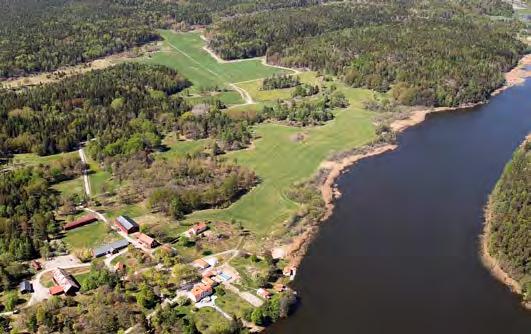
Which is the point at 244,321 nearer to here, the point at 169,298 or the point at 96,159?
the point at 169,298

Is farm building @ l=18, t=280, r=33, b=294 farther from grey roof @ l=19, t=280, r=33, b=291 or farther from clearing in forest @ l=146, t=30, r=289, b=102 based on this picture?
clearing in forest @ l=146, t=30, r=289, b=102

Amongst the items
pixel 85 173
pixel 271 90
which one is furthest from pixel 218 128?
pixel 271 90

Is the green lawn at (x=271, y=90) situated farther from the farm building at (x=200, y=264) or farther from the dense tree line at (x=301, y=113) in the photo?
the farm building at (x=200, y=264)

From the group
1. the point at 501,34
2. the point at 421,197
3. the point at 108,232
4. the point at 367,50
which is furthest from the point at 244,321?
the point at 501,34

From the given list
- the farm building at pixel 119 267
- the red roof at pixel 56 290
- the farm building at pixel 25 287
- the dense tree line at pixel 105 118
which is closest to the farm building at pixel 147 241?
the farm building at pixel 119 267

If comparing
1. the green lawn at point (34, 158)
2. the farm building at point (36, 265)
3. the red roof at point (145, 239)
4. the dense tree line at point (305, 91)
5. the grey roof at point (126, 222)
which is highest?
the dense tree line at point (305, 91)

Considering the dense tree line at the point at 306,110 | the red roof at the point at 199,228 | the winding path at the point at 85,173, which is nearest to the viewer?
the red roof at the point at 199,228
